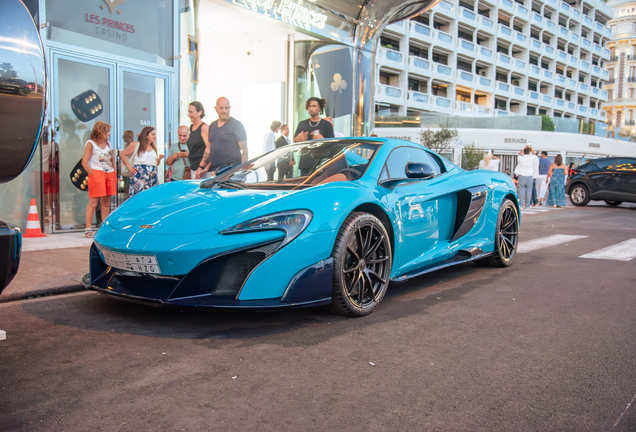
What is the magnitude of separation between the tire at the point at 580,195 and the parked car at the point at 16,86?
54.2 feet

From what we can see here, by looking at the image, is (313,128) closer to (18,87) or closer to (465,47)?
(18,87)

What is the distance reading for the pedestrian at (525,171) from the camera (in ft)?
47.0

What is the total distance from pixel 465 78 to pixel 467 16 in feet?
16.4

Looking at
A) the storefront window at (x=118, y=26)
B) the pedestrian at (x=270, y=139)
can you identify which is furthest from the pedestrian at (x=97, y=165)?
the pedestrian at (x=270, y=139)

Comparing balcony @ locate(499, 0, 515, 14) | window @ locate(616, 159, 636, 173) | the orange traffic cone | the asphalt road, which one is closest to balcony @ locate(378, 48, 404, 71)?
balcony @ locate(499, 0, 515, 14)

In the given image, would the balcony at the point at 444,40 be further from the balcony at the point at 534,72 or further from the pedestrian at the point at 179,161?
the pedestrian at the point at 179,161

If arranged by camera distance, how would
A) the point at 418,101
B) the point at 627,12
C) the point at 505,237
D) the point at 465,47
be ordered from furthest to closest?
the point at 627,12 < the point at 465,47 < the point at 418,101 < the point at 505,237

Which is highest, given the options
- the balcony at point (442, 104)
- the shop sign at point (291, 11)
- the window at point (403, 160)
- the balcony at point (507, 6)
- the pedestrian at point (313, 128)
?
the balcony at point (507, 6)

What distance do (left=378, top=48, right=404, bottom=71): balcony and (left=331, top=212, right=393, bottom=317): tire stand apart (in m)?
36.8

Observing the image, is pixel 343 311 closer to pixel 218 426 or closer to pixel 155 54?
pixel 218 426

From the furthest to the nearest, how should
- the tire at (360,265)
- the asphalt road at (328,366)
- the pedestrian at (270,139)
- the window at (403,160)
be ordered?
the pedestrian at (270,139)
the window at (403,160)
the tire at (360,265)
the asphalt road at (328,366)

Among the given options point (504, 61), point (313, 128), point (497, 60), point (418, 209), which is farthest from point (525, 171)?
point (504, 61)

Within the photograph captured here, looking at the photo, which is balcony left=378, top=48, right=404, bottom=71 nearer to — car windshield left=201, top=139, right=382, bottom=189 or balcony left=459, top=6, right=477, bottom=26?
balcony left=459, top=6, right=477, bottom=26

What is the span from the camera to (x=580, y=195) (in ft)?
53.3
